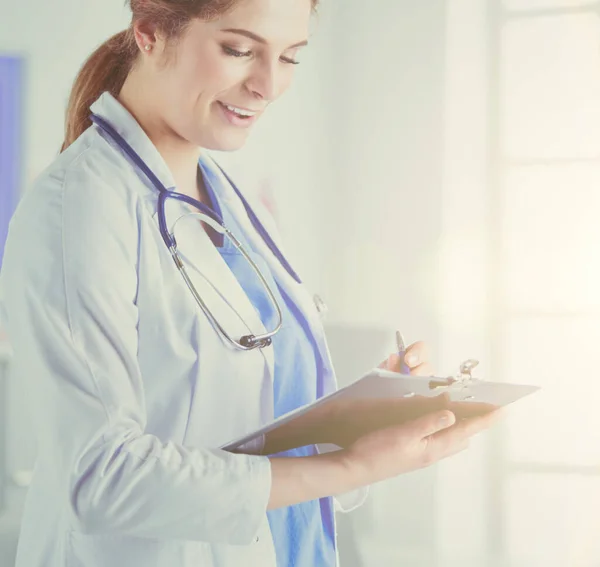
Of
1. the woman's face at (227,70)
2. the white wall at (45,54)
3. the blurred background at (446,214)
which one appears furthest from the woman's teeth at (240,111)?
the white wall at (45,54)

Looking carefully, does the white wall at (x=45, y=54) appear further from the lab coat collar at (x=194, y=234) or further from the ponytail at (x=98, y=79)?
the lab coat collar at (x=194, y=234)

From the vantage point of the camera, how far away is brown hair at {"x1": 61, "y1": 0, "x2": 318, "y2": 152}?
2.94 ft

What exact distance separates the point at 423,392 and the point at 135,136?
17.8 inches

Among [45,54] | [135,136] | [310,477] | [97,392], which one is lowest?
[310,477]

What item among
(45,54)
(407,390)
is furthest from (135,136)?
(45,54)

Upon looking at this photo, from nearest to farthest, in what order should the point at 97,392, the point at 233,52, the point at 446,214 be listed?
the point at 97,392 < the point at 233,52 < the point at 446,214

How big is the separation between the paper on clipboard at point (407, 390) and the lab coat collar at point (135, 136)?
0.33m

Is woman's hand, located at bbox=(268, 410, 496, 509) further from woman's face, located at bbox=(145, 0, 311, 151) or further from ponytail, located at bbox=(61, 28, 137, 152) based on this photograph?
ponytail, located at bbox=(61, 28, 137, 152)

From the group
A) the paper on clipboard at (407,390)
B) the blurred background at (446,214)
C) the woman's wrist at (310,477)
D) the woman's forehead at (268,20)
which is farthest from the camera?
the blurred background at (446,214)

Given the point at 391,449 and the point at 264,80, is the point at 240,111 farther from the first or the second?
the point at 391,449

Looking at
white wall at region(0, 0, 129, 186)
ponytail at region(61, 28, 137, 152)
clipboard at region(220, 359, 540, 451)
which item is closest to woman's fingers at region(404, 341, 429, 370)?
clipboard at region(220, 359, 540, 451)

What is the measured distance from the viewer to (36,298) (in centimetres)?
74

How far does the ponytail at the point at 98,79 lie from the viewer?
99 centimetres

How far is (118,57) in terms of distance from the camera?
39.3 inches
